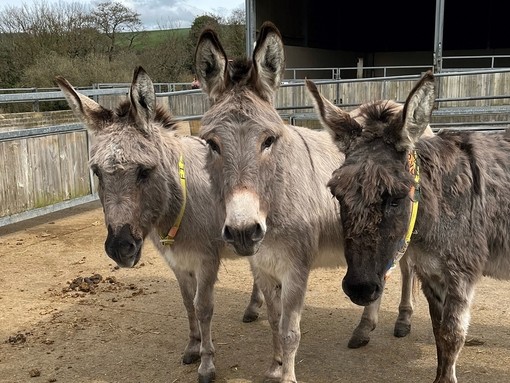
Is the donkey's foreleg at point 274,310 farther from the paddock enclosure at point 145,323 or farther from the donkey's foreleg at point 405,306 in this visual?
the donkey's foreleg at point 405,306

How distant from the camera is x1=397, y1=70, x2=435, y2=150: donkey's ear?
7.44 feet

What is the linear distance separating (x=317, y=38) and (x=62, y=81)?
20860 mm

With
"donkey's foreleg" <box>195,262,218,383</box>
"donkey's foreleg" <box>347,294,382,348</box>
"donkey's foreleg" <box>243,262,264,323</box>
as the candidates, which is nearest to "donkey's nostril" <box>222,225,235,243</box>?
"donkey's foreleg" <box>195,262,218,383</box>

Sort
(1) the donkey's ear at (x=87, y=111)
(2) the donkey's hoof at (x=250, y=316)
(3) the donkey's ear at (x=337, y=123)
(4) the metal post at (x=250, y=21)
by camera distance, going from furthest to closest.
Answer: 1. (4) the metal post at (x=250, y=21)
2. (2) the donkey's hoof at (x=250, y=316)
3. (1) the donkey's ear at (x=87, y=111)
4. (3) the donkey's ear at (x=337, y=123)

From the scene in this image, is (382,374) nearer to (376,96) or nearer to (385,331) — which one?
(385,331)

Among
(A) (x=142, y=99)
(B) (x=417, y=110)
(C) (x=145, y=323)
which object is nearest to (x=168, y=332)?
(C) (x=145, y=323)

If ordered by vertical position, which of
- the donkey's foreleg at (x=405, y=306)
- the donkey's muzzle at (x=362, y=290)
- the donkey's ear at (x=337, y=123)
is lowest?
the donkey's foreleg at (x=405, y=306)

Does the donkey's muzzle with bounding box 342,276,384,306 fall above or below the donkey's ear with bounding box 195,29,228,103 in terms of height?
below

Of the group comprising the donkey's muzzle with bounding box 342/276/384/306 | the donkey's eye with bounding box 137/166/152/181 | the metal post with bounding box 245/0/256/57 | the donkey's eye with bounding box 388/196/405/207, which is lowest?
the donkey's muzzle with bounding box 342/276/384/306

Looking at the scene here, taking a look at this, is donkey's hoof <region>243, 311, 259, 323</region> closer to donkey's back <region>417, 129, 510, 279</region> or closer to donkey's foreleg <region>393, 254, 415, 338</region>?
donkey's foreleg <region>393, 254, 415, 338</region>

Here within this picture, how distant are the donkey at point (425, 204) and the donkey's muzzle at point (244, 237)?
0.44 meters

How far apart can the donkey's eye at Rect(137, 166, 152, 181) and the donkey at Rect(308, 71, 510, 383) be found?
1.19 m

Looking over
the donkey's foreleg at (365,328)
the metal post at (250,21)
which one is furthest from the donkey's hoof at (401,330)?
the metal post at (250,21)

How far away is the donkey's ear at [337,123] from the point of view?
101 inches
